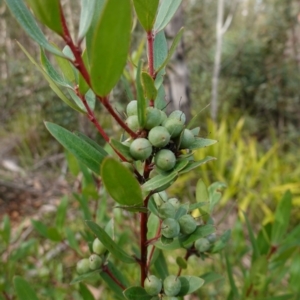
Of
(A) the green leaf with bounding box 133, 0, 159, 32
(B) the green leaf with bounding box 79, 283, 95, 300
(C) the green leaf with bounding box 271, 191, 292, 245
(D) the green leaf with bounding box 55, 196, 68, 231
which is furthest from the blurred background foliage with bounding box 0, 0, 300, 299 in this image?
(A) the green leaf with bounding box 133, 0, 159, 32

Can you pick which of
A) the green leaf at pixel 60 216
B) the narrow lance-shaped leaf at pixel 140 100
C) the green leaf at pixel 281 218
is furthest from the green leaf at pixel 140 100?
the green leaf at pixel 60 216

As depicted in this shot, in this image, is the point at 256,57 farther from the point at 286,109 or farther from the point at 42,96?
the point at 42,96

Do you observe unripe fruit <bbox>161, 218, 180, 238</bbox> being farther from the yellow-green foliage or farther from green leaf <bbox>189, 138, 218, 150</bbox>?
the yellow-green foliage

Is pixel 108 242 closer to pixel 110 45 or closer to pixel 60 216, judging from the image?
pixel 110 45

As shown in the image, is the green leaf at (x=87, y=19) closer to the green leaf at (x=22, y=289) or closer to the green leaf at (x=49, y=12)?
the green leaf at (x=49, y=12)

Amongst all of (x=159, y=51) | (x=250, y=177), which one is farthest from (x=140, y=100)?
(x=250, y=177)
